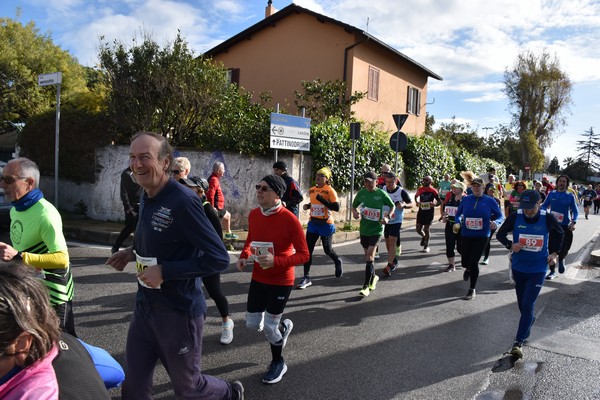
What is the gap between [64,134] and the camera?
12602 mm

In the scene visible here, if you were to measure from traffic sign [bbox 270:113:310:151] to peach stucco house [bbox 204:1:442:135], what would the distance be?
9.04 meters

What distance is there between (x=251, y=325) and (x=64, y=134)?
10.9m

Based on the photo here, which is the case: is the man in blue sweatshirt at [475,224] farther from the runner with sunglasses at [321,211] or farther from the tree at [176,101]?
the tree at [176,101]

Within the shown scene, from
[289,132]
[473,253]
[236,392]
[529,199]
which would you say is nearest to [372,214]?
[473,253]

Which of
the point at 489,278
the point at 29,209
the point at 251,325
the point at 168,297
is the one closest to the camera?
the point at 168,297

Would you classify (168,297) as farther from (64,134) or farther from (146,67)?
(64,134)

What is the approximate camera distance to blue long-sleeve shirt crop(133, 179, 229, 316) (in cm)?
254

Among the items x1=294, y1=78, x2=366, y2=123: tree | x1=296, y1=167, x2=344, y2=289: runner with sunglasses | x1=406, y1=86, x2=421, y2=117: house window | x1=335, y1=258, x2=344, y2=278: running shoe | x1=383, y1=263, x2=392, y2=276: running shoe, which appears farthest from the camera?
x1=406, y1=86, x2=421, y2=117: house window

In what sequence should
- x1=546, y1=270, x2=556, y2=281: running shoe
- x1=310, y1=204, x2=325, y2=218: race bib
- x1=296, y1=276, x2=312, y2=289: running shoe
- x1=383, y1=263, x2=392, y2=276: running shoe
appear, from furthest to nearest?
x1=546, y1=270, x2=556, y2=281: running shoe → x1=383, y1=263, x2=392, y2=276: running shoe → x1=310, y1=204, x2=325, y2=218: race bib → x1=296, y1=276, x2=312, y2=289: running shoe

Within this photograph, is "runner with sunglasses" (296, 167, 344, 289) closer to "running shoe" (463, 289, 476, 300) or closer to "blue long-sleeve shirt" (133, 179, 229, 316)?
"running shoe" (463, 289, 476, 300)

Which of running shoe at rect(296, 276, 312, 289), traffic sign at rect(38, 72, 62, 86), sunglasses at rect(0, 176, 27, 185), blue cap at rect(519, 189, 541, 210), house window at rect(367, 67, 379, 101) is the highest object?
house window at rect(367, 67, 379, 101)

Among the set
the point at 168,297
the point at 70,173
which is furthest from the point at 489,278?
the point at 70,173

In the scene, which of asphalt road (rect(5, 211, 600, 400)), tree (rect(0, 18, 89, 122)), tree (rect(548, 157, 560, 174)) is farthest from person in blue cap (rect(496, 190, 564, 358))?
tree (rect(548, 157, 560, 174))

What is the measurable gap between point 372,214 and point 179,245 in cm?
484
